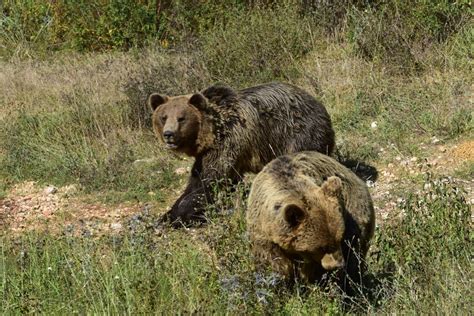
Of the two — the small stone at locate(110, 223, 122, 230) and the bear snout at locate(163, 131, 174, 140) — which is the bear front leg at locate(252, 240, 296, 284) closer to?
the small stone at locate(110, 223, 122, 230)

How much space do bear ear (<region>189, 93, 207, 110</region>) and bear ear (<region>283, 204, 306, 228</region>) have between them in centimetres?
385

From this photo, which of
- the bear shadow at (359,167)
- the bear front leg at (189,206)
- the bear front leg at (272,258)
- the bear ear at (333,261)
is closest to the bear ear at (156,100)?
the bear front leg at (189,206)

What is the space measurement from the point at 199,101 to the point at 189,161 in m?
1.78

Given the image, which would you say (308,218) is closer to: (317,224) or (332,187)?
(317,224)

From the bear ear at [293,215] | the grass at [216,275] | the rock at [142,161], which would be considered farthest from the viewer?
the rock at [142,161]

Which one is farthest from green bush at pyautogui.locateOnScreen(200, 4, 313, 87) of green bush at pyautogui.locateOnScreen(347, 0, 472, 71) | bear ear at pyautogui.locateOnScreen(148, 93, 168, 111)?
bear ear at pyautogui.locateOnScreen(148, 93, 168, 111)

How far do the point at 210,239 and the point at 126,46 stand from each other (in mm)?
9545

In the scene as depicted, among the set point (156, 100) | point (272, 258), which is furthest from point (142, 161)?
point (272, 258)

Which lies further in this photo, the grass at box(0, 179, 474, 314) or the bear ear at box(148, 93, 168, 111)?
the bear ear at box(148, 93, 168, 111)

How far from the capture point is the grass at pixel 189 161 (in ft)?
20.3

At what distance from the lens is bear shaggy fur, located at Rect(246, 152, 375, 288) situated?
5.81m

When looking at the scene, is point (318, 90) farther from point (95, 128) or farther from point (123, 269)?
point (123, 269)

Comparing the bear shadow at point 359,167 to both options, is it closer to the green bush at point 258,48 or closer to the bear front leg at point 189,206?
the bear front leg at point 189,206

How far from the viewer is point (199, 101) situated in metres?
9.49
